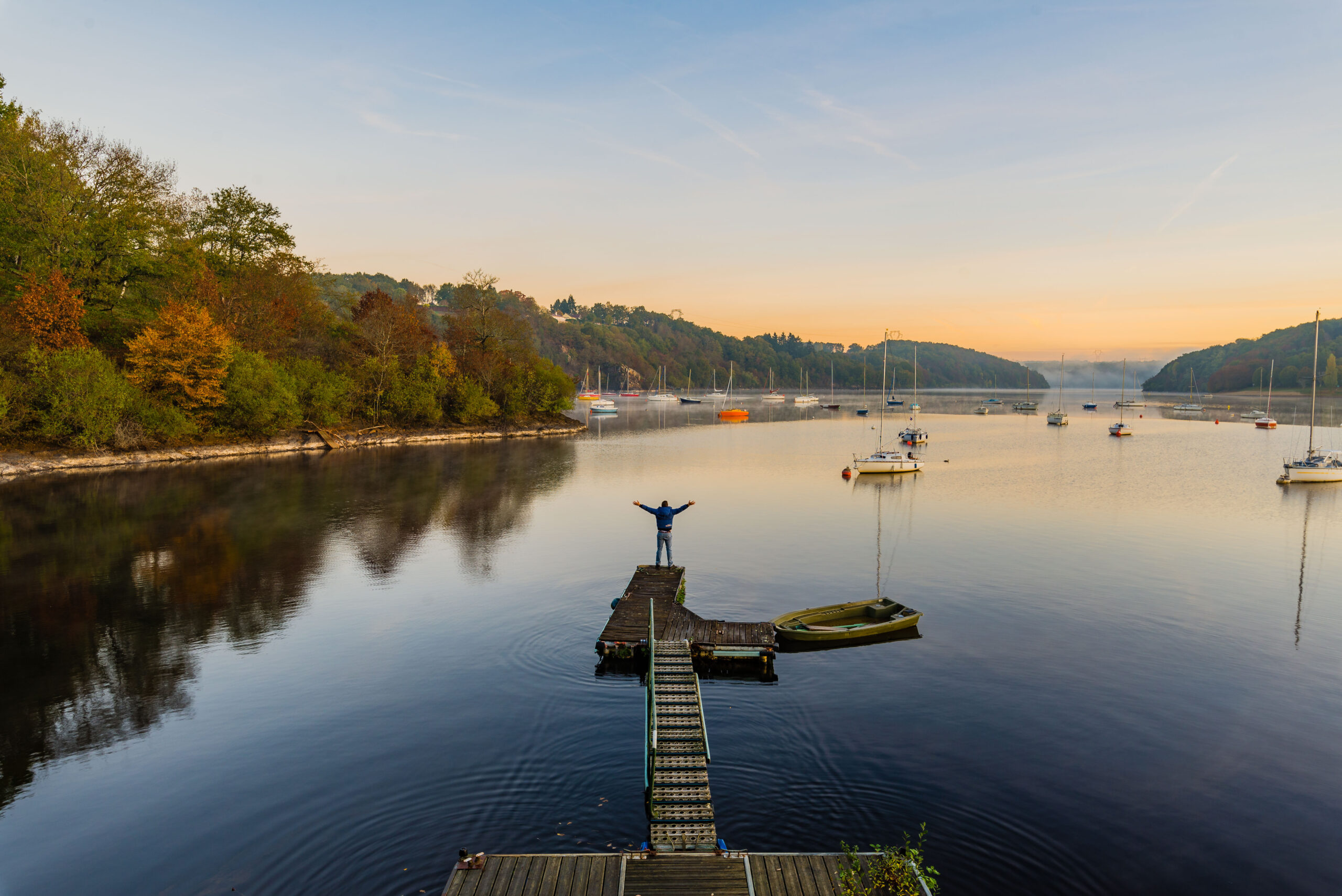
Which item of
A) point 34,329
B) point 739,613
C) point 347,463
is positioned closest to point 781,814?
point 739,613

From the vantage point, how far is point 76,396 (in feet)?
194

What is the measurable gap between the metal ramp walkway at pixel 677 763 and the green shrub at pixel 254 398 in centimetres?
6747

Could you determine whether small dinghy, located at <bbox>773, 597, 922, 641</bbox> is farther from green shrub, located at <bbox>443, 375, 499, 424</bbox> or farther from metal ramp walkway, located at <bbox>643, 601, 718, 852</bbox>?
green shrub, located at <bbox>443, 375, 499, 424</bbox>

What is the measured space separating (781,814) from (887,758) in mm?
3681

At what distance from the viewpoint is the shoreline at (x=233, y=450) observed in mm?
57312

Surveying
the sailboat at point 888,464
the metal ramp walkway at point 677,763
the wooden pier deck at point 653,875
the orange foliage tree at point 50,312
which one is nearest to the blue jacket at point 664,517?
the metal ramp walkway at point 677,763

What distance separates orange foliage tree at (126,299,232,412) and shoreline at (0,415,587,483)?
4901 millimetres

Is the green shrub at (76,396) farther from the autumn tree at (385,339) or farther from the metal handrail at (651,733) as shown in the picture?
the metal handrail at (651,733)

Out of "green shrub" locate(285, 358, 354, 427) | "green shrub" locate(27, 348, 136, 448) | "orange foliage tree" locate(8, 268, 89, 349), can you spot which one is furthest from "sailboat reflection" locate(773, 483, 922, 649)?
"green shrub" locate(285, 358, 354, 427)

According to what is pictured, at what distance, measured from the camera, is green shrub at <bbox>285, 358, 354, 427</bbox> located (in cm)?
8219

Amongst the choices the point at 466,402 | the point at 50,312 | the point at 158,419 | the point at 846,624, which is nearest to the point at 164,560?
the point at 846,624

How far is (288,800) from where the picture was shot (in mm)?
14406

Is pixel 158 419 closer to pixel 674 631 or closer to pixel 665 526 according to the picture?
pixel 665 526

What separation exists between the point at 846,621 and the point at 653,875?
15599 millimetres
